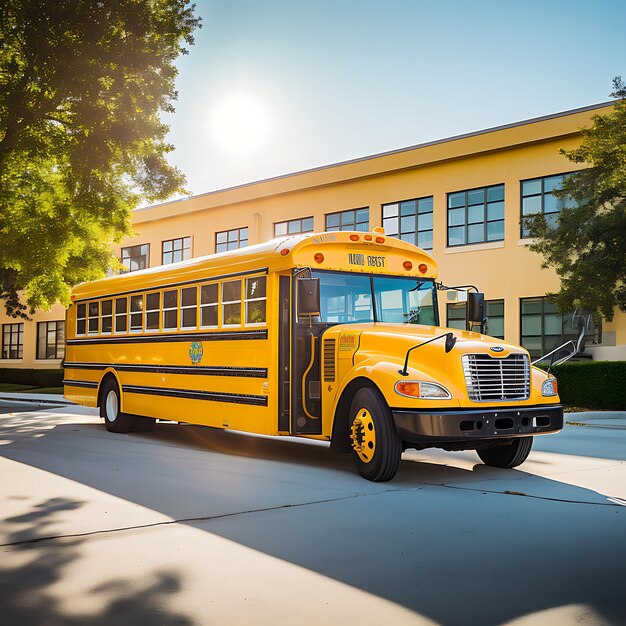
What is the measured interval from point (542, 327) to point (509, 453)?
17805 mm

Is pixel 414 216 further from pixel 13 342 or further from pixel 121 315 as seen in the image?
pixel 13 342

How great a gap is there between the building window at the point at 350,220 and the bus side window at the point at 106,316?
59.2ft

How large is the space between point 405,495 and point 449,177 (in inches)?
901

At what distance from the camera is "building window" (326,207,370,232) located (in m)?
32.5

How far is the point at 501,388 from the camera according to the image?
8.71 metres

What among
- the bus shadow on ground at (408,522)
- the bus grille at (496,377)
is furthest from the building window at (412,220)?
the bus grille at (496,377)

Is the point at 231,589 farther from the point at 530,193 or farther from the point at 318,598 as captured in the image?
the point at 530,193

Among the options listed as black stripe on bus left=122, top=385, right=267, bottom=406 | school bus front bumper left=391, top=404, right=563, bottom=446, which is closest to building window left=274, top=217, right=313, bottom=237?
black stripe on bus left=122, top=385, right=267, bottom=406

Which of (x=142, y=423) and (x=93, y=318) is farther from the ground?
(x=93, y=318)

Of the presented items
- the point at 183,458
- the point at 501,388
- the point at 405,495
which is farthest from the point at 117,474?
the point at 501,388

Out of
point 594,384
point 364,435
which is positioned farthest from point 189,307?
point 594,384

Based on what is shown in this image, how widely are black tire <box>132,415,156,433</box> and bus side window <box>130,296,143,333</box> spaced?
1.60m

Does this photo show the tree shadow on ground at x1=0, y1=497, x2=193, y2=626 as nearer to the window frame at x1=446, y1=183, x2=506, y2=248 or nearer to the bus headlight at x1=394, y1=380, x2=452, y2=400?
the bus headlight at x1=394, y1=380, x2=452, y2=400

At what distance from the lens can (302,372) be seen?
32.6ft
